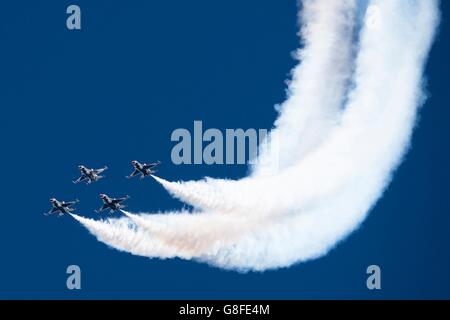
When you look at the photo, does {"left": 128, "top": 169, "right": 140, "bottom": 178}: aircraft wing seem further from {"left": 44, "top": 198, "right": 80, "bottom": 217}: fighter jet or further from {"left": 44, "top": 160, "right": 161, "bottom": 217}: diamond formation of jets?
{"left": 44, "top": 198, "right": 80, "bottom": 217}: fighter jet

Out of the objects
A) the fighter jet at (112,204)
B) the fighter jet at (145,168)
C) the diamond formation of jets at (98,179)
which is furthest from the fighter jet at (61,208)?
the fighter jet at (145,168)

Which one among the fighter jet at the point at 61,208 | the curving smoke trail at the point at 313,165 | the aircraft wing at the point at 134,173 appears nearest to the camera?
the curving smoke trail at the point at 313,165

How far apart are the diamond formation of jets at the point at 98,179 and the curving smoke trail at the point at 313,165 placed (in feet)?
3.05

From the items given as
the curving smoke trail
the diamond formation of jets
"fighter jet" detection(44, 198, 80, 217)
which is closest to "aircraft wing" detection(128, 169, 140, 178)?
the diamond formation of jets

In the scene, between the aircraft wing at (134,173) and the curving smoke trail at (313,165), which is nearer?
the curving smoke trail at (313,165)

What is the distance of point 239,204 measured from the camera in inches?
2266

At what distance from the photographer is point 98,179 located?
60875mm

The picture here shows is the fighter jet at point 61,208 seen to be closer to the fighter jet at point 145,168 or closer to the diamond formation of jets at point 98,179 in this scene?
the diamond formation of jets at point 98,179

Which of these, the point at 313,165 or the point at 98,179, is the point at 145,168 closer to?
the point at 98,179

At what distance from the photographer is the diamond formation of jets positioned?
59594 mm

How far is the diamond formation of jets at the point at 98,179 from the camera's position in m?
59.6

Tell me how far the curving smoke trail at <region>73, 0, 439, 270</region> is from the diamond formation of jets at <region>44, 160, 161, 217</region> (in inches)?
36.6

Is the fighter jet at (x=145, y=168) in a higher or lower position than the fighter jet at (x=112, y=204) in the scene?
higher
